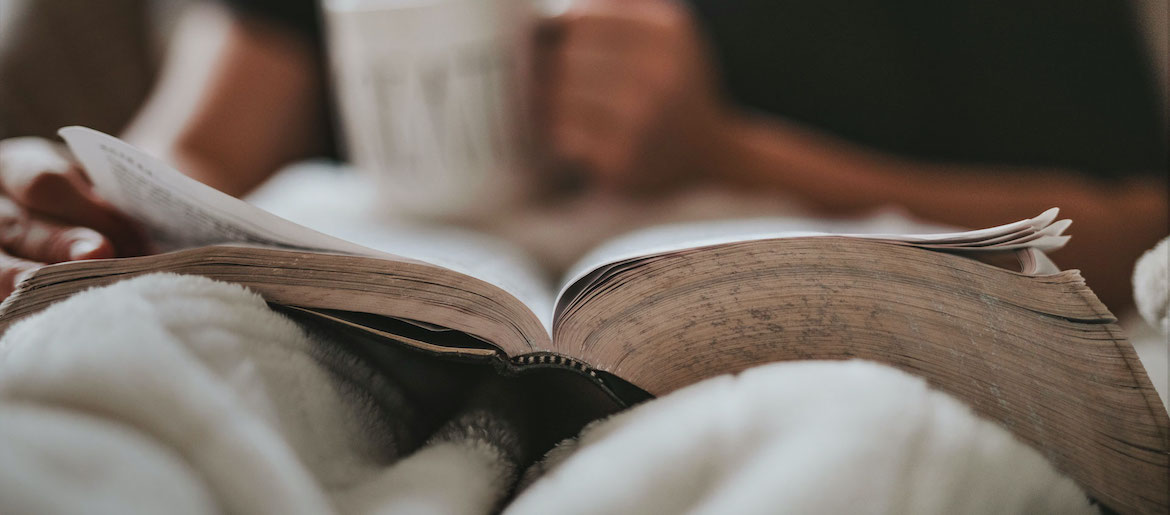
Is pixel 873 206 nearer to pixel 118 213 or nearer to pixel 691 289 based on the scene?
pixel 691 289

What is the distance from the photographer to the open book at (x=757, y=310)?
28 cm

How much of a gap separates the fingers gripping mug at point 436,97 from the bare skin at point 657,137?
7 centimetres

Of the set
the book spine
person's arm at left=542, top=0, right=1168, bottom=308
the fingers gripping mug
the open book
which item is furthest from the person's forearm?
the book spine

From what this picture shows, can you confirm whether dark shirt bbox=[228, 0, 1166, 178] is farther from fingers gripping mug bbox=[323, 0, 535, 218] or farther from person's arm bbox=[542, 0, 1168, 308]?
fingers gripping mug bbox=[323, 0, 535, 218]

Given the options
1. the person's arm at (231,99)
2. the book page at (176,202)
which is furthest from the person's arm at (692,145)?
the book page at (176,202)

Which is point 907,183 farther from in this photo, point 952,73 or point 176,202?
point 176,202

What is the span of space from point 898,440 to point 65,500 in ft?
0.97

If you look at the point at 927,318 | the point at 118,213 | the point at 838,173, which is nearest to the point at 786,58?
the point at 838,173

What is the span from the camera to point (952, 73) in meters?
0.85

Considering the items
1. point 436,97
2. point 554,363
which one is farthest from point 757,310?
point 436,97

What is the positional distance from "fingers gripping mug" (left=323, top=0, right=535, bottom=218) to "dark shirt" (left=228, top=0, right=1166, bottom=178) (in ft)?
1.01

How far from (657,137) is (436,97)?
0.27 m

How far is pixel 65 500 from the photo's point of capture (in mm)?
208

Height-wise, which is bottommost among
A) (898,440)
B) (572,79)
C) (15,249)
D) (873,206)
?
(898,440)
